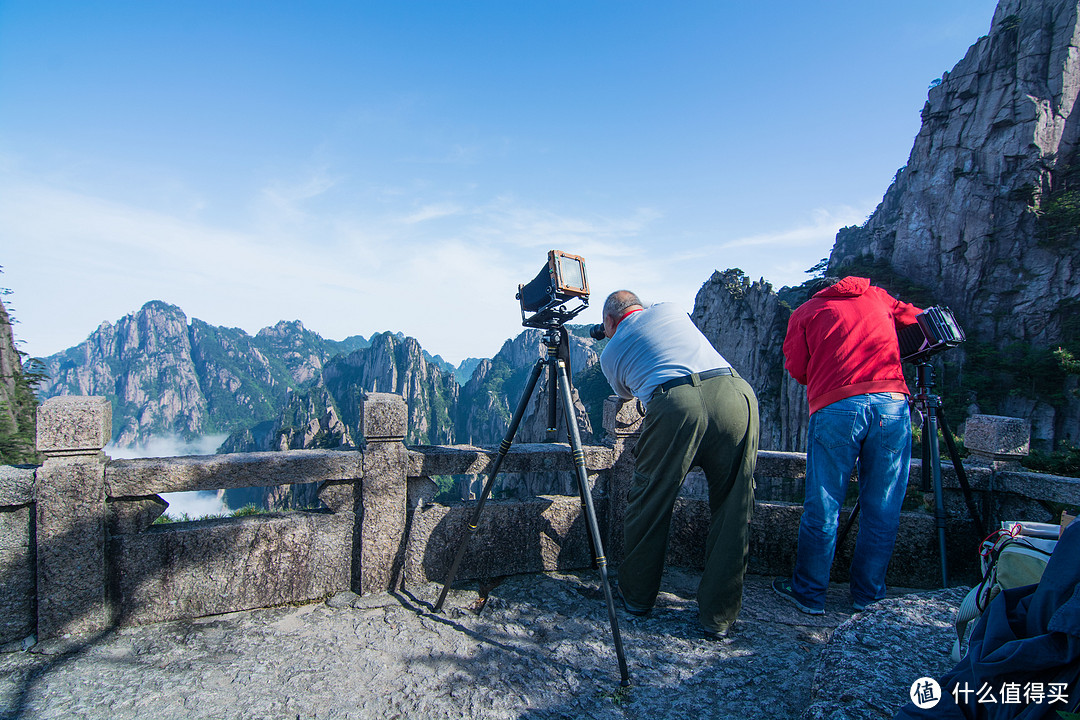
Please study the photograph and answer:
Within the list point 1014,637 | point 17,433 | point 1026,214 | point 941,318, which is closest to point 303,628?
point 1014,637

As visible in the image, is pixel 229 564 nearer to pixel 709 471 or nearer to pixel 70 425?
pixel 70 425

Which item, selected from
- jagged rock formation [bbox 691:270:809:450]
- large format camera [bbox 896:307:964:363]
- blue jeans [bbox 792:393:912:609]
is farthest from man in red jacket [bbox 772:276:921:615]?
jagged rock formation [bbox 691:270:809:450]

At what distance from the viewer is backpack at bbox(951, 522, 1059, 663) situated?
147cm

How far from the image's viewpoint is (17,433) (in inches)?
534

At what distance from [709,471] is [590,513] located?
73cm

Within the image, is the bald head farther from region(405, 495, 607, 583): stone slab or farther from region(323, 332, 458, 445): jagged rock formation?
region(323, 332, 458, 445): jagged rock formation

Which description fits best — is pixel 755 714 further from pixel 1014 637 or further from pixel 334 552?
pixel 334 552

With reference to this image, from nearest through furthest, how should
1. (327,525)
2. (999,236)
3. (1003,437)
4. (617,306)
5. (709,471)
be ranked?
(709,471) → (617,306) → (327,525) → (1003,437) → (999,236)

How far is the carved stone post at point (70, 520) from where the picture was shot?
2.60 meters

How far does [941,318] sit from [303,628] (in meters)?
4.28

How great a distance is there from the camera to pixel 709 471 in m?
2.74

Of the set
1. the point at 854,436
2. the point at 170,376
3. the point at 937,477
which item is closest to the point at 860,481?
the point at 854,436

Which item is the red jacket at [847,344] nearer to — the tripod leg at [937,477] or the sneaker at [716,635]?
the tripod leg at [937,477]

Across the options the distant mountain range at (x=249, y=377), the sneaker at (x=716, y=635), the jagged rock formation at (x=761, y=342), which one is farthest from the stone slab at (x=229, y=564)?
the distant mountain range at (x=249, y=377)
